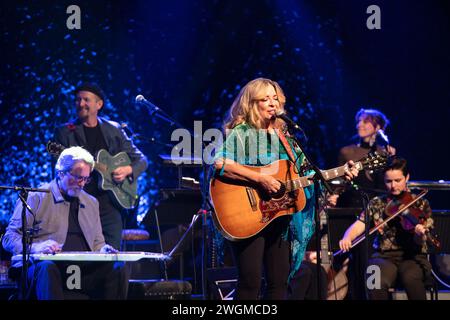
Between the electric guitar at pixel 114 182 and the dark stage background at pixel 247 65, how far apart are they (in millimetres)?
970

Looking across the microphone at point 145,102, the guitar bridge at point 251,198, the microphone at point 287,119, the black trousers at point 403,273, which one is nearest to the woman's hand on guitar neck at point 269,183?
the guitar bridge at point 251,198

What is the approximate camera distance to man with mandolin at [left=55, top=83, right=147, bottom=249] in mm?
6449

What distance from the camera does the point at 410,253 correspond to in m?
6.24

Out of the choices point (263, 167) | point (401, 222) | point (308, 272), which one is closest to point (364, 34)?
point (401, 222)

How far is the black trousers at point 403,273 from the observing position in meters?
6.05

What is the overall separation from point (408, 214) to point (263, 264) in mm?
2543

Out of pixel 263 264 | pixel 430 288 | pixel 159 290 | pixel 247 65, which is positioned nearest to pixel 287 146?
pixel 263 264

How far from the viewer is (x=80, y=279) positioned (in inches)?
201

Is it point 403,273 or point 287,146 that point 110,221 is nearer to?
point 287,146

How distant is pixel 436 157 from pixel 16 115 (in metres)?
5.09

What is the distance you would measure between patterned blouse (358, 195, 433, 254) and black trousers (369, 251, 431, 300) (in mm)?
70

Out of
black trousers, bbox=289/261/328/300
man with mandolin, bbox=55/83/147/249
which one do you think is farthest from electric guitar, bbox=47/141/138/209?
black trousers, bbox=289/261/328/300

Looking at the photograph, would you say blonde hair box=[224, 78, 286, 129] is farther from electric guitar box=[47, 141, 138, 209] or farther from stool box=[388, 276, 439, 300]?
stool box=[388, 276, 439, 300]
